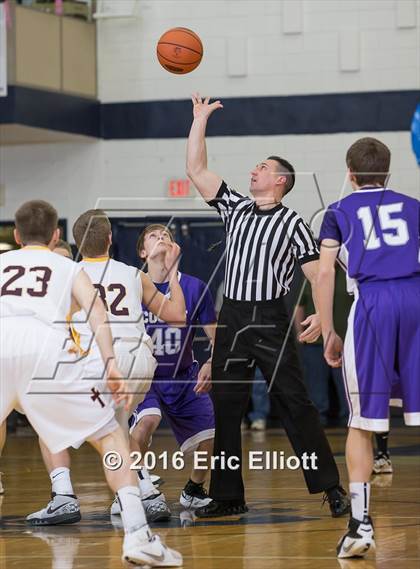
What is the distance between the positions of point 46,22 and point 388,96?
4151 millimetres

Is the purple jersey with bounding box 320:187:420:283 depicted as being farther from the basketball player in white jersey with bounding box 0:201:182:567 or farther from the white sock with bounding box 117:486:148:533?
the white sock with bounding box 117:486:148:533

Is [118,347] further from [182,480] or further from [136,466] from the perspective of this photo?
[182,480]

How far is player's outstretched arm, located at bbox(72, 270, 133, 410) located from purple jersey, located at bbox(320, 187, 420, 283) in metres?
1.20

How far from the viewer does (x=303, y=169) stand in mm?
15133

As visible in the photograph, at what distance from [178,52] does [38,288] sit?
4.06 meters

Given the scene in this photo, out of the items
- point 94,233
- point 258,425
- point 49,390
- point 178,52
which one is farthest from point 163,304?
point 258,425

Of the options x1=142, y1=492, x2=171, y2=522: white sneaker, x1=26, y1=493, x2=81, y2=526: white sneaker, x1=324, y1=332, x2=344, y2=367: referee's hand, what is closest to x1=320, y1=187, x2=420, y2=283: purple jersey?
x1=324, y1=332, x2=344, y2=367: referee's hand

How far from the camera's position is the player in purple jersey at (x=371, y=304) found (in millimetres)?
6078

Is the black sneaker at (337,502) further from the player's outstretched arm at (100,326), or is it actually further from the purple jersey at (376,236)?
the player's outstretched arm at (100,326)

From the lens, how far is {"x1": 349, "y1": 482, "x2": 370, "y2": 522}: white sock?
6.00 metres

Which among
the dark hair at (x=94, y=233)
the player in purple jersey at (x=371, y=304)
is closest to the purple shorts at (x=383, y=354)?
the player in purple jersey at (x=371, y=304)

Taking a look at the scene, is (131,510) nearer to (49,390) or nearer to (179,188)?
(49,390)

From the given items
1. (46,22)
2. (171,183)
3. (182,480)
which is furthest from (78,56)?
(182,480)

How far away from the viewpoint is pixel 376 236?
617 centimetres
